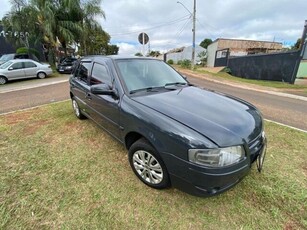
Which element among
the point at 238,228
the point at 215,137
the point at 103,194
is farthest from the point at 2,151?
the point at 238,228

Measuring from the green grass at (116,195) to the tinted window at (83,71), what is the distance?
1.43 metres

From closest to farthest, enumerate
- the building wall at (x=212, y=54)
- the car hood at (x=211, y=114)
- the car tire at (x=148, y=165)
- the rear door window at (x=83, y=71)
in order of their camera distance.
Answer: the car hood at (x=211, y=114) < the car tire at (x=148, y=165) < the rear door window at (x=83, y=71) < the building wall at (x=212, y=54)

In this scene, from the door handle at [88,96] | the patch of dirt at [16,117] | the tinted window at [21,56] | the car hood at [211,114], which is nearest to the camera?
the car hood at [211,114]

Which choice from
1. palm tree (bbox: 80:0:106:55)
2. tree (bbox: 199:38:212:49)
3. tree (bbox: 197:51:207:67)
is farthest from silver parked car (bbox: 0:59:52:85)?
tree (bbox: 199:38:212:49)

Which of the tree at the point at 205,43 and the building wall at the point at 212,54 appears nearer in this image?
the building wall at the point at 212,54

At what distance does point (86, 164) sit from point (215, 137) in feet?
7.12

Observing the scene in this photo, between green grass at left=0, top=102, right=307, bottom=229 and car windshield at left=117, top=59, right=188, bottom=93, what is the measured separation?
1281mm

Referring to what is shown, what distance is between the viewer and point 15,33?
1903 centimetres

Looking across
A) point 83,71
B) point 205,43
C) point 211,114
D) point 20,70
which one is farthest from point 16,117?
point 205,43

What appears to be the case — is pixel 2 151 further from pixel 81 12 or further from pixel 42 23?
pixel 81 12

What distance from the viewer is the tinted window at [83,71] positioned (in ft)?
12.7

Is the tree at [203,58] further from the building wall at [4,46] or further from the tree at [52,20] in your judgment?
A: the building wall at [4,46]

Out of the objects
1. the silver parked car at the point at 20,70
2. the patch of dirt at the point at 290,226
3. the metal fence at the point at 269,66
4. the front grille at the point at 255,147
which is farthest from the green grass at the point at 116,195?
the metal fence at the point at 269,66

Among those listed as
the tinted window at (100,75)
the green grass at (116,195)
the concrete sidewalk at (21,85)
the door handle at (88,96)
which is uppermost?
the tinted window at (100,75)
